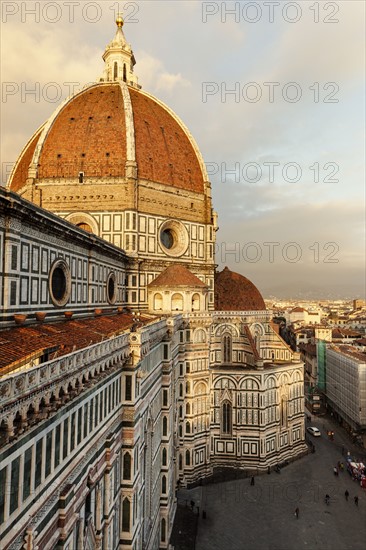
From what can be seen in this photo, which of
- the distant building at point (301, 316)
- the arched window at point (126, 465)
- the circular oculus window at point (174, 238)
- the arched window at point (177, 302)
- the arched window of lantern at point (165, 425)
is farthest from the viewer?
the distant building at point (301, 316)

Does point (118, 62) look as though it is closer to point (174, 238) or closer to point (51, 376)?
point (174, 238)

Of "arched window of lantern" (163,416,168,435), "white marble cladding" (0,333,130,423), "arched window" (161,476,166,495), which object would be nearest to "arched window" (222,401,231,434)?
"arched window of lantern" (163,416,168,435)

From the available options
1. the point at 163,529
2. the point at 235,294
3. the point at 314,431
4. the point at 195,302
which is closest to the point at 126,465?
the point at 163,529

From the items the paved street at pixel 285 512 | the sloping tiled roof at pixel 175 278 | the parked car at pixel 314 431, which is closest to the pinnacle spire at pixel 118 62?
the sloping tiled roof at pixel 175 278

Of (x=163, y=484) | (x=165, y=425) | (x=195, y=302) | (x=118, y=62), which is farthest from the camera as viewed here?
(x=118, y=62)

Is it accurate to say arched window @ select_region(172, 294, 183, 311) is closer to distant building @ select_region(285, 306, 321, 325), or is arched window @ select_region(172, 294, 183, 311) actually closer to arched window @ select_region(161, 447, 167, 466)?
arched window @ select_region(161, 447, 167, 466)

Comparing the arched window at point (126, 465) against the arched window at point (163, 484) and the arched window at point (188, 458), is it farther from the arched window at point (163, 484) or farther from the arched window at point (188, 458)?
the arched window at point (188, 458)

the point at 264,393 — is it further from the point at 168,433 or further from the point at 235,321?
the point at 168,433
